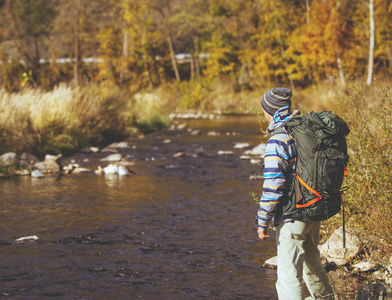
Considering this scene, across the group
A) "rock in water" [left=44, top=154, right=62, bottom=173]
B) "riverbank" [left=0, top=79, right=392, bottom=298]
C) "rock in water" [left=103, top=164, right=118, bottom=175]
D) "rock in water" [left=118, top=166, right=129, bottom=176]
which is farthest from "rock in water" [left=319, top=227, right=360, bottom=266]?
"rock in water" [left=44, top=154, right=62, bottom=173]

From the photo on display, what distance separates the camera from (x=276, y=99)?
431cm

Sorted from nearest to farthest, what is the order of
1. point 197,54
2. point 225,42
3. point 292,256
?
1. point 292,256
2. point 225,42
3. point 197,54

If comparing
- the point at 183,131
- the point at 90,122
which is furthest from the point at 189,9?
the point at 90,122

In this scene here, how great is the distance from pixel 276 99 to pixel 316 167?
0.71 metres

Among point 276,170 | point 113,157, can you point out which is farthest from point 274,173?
point 113,157

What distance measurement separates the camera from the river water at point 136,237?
19.5ft

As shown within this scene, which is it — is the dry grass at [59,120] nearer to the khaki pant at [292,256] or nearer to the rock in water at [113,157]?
the rock in water at [113,157]

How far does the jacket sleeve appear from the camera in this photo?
4.02 meters

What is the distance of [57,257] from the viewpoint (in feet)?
22.8

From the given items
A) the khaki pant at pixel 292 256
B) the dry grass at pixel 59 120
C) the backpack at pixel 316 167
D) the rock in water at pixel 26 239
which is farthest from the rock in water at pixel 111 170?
the backpack at pixel 316 167

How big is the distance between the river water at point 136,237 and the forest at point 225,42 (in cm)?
2626

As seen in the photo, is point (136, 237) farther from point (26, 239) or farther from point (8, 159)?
point (8, 159)

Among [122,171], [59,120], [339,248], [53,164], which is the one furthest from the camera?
[59,120]

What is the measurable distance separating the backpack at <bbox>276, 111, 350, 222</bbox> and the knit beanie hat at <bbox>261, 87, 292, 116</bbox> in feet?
0.68
